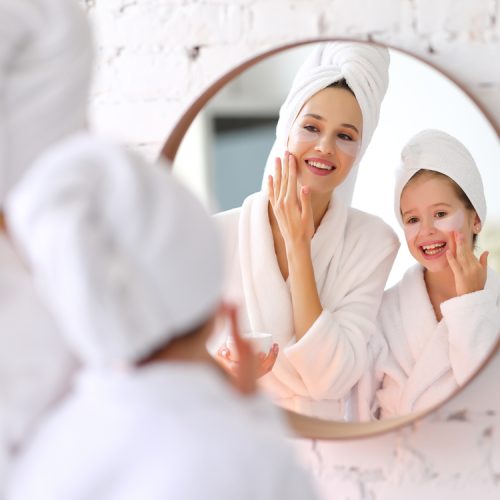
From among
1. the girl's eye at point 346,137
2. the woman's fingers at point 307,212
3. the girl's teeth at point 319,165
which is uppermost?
the girl's eye at point 346,137

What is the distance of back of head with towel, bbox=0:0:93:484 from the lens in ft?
2.03

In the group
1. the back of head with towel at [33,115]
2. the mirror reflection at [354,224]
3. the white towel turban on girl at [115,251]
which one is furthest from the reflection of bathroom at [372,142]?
the white towel turban on girl at [115,251]

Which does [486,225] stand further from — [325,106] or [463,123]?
[325,106]

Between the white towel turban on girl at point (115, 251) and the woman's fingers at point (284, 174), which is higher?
the white towel turban on girl at point (115, 251)

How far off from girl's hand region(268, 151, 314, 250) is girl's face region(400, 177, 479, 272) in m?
0.13

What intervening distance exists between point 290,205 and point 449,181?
0.21 metres

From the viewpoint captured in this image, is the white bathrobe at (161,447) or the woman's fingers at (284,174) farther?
the woman's fingers at (284,174)

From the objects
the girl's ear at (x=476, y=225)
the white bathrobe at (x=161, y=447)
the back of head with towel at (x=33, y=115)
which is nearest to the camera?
the white bathrobe at (x=161, y=447)

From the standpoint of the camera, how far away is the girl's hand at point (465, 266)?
3.65 ft

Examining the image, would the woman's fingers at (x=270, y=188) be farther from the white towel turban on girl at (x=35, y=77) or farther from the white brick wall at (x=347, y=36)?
the white towel turban on girl at (x=35, y=77)

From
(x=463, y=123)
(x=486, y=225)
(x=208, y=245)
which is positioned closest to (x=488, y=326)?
(x=486, y=225)

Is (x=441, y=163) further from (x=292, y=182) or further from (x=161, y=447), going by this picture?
(x=161, y=447)

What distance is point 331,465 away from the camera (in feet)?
4.06

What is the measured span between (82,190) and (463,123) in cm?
70
